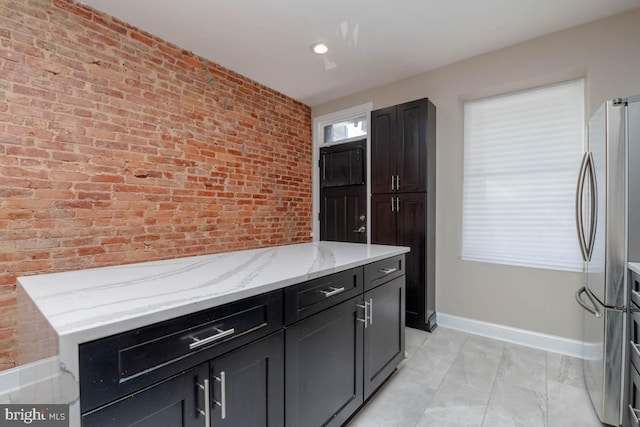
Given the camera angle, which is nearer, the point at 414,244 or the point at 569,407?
the point at 569,407

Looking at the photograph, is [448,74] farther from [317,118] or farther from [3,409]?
[3,409]

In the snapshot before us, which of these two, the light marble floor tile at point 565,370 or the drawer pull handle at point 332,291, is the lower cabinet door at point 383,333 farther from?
the light marble floor tile at point 565,370

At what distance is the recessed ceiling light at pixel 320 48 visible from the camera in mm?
2827

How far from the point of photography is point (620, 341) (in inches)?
61.8

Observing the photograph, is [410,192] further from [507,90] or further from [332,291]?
[332,291]

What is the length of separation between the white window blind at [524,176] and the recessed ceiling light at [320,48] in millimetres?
1656

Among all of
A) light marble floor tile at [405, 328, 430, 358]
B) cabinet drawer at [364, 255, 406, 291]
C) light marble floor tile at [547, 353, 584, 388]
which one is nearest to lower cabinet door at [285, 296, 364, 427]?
cabinet drawer at [364, 255, 406, 291]

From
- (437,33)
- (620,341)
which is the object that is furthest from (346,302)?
(437,33)

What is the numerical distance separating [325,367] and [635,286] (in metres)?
1.65

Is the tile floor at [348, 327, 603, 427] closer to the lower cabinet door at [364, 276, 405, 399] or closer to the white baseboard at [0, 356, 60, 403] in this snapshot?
the lower cabinet door at [364, 276, 405, 399]

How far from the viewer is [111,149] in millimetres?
2467

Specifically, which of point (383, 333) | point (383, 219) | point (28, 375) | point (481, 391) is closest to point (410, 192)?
point (383, 219)

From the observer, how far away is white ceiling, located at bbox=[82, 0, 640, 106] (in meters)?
2.28

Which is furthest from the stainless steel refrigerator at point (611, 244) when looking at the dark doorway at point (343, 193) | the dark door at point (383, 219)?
the dark doorway at point (343, 193)
